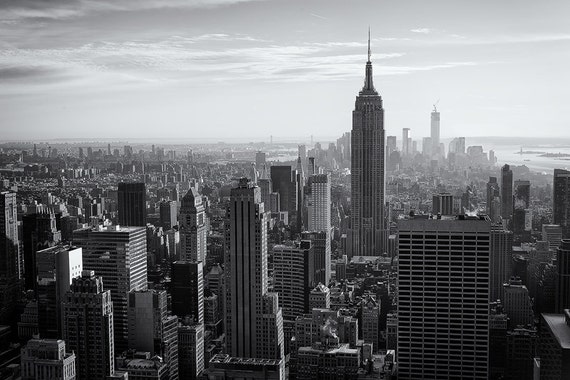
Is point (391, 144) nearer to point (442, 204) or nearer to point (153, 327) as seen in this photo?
point (442, 204)

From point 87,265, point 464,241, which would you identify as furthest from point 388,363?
point 87,265

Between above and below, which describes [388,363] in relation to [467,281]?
below

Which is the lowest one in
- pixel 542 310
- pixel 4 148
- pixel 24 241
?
pixel 542 310

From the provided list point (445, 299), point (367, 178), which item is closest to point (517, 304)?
point (445, 299)

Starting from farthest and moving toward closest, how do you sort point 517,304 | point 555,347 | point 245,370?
point 517,304, point 245,370, point 555,347

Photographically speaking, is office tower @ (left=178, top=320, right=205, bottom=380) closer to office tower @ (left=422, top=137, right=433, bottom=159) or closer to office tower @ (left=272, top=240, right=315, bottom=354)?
office tower @ (left=272, top=240, right=315, bottom=354)

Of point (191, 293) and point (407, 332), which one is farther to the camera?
point (191, 293)

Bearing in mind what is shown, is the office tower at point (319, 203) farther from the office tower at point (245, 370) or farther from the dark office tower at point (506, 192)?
the office tower at point (245, 370)

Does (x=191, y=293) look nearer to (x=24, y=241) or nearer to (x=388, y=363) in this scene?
(x=24, y=241)
